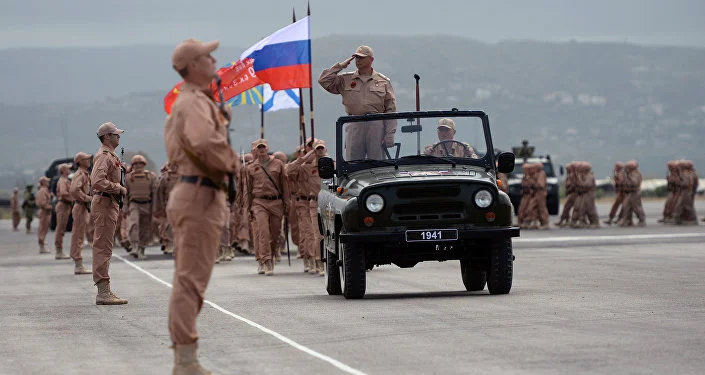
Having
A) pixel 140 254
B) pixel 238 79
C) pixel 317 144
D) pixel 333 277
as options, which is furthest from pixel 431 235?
pixel 140 254

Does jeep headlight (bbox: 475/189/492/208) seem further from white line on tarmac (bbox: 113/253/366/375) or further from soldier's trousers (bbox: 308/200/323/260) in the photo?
soldier's trousers (bbox: 308/200/323/260)

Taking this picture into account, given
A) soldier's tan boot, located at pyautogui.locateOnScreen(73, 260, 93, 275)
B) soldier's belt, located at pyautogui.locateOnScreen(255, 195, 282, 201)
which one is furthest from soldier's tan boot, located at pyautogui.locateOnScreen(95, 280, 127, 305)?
soldier's tan boot, located at pyautogui.locateOnScreen(73, 260, 93, 275)

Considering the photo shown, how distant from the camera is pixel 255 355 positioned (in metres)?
11.8

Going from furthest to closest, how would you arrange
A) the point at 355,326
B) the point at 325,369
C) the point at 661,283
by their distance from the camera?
1. the point at 661,283
2. the point at 355,326
3. the point at 325,369

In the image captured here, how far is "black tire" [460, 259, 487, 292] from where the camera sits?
17969mm

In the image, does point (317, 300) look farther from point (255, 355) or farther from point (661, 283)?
point (255, 355)

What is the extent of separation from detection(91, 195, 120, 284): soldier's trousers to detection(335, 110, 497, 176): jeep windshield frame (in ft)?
8.58

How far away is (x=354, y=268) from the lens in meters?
16.8

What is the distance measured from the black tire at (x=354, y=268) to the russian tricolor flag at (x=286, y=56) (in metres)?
9.34

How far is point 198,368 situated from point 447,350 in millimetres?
2322

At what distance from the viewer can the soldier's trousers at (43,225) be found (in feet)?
124

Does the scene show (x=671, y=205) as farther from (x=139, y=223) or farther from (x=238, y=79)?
(x=238, y=79)

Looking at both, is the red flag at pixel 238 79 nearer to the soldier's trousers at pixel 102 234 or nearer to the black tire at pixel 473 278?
the soldier's trousers at pixel 102 234

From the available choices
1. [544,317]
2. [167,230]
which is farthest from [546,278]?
[167,230]
